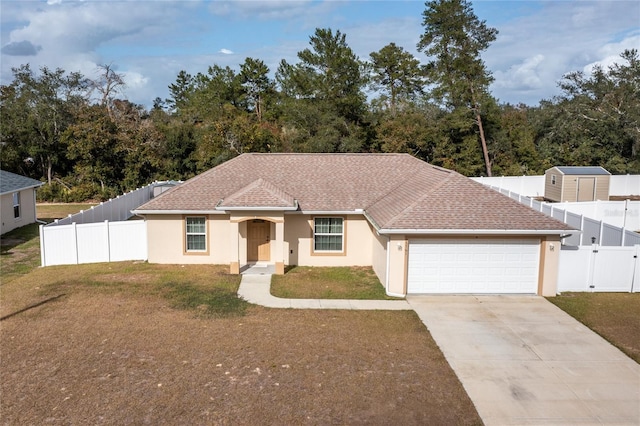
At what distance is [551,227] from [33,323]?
49.5 feet

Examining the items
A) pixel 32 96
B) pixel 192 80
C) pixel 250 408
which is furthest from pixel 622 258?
pixel 192 80

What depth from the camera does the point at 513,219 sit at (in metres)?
15.6

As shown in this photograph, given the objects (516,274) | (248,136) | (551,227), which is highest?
(248,136)

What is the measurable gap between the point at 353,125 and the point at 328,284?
85.7ft

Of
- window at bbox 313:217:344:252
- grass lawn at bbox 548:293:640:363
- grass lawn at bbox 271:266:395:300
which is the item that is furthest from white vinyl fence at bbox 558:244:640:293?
window at bbox 313:217:344:252

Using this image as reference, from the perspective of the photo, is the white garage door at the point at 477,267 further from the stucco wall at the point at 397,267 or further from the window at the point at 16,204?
the window at the point at 16,204

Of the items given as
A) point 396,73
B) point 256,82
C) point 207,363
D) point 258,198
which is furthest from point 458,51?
point 207,363

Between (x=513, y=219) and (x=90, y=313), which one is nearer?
(x=90, y=313)

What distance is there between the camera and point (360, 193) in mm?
20188

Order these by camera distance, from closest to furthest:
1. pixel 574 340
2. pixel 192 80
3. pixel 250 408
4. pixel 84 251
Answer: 1. pixel 250 408
2. pixel 574 340
3. pixel 84 251
4. pixel 192 80

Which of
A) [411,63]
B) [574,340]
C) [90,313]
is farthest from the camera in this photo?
[411,63]

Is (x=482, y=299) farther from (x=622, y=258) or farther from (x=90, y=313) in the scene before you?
(x=90, y=313)

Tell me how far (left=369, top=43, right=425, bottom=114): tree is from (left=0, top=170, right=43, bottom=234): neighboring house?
29.5 meters

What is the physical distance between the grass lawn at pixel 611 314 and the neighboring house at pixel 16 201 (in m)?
25.0
